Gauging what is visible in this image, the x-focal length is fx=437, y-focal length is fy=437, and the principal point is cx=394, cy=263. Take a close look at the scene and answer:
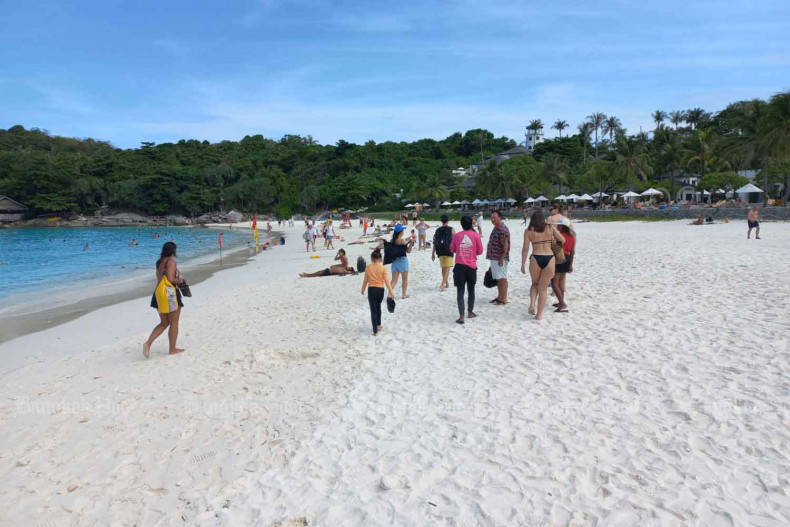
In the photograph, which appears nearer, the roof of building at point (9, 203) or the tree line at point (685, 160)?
the tree line at point (685, 160)

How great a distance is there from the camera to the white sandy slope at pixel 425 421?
299 cm

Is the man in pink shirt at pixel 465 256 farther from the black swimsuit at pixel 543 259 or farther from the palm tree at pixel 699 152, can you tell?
the palm tree at pixel 699 152

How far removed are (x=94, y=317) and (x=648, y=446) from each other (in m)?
10.8

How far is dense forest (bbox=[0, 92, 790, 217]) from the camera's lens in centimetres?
6019

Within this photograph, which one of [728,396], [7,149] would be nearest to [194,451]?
[728,396]

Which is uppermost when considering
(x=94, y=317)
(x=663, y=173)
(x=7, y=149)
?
(x=7, y=149)

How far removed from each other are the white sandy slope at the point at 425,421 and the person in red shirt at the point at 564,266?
0.38 m

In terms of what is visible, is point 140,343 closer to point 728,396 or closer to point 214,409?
point 214,409

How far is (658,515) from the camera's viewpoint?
2711 mm

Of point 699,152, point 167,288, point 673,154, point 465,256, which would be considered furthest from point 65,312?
point 699,152

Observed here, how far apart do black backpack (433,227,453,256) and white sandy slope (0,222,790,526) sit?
157 cm

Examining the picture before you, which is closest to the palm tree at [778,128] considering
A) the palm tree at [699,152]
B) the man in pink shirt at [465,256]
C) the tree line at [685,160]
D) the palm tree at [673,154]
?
the tree line at [685,160]


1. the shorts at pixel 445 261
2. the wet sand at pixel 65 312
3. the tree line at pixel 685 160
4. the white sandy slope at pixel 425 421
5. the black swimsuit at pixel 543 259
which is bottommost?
the wet sand at pixel 65 312

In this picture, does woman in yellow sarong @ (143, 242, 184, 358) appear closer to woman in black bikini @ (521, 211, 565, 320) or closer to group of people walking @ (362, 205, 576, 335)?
group of people walking @ (362, 205, 576, 335)
